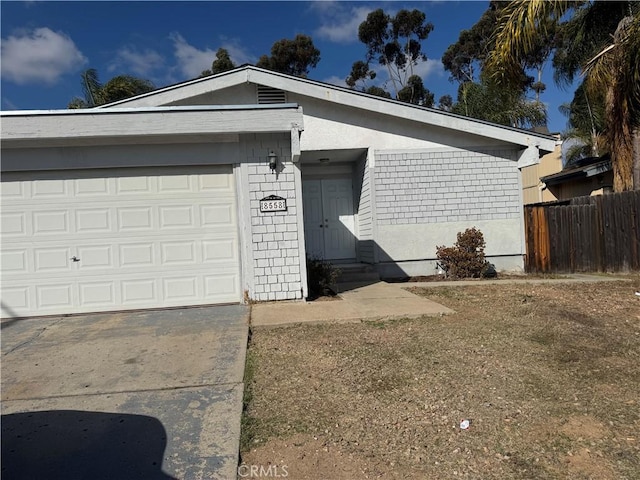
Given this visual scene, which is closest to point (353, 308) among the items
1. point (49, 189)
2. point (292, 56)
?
point (49, 189)

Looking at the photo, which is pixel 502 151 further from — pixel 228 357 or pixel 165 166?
pixel 228 357

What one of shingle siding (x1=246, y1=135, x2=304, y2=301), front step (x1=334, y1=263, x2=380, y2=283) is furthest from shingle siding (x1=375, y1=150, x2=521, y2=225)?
shingle siding (x1=246, y1=135, x2=304, y2=301)

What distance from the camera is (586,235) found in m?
11.6

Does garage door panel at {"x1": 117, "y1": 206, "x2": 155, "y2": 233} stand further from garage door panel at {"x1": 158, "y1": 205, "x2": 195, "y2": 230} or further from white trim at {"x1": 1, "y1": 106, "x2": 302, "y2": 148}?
white trim at {"x1": 1, "y1": 106, "x2": 302, "y2": 148}

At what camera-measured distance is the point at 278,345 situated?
532 cm

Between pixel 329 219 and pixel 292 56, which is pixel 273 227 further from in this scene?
pixel 292 56

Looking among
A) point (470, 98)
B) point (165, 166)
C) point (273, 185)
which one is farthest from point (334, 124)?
point (470, 98)

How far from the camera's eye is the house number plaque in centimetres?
753

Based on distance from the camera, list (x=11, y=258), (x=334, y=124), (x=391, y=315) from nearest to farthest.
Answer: (x=391, y=315) < (x=11, y=258) < (x=334, y=124)

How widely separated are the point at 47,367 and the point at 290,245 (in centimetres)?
388

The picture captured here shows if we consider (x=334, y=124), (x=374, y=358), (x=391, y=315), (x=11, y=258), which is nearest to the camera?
(x=374, y=358)

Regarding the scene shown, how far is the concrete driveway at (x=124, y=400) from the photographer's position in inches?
116

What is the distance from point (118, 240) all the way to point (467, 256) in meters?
7.39

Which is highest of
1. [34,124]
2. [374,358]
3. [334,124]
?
[334,124]
